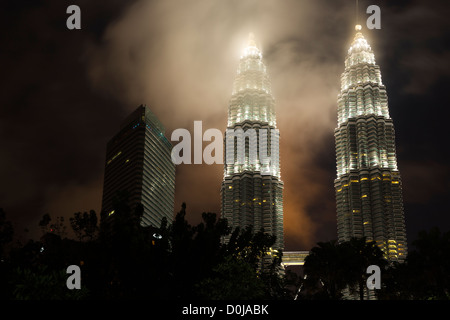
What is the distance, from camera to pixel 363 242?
73.5 metres

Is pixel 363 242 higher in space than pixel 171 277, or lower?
higher

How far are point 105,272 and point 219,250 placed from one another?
14022mm

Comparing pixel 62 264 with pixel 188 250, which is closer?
pixel 62 264

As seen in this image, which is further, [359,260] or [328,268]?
[328,268]
